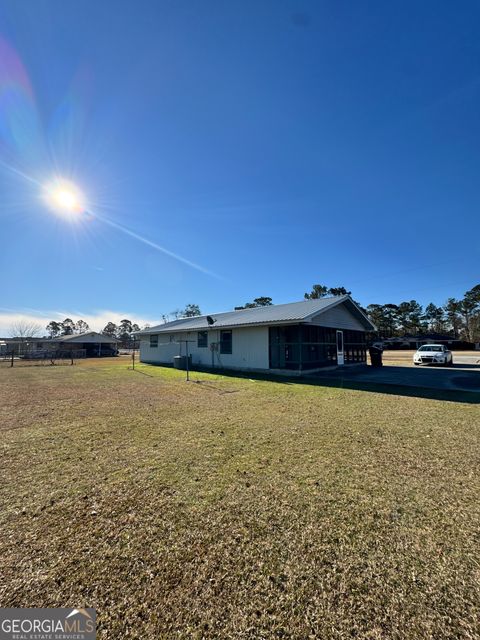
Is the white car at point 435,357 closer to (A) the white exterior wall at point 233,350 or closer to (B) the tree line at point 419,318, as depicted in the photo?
(A) the white exterior wall at point 233,350

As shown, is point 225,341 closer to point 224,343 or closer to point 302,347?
point 224,343

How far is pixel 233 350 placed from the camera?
16719 mm

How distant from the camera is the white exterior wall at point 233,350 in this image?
599 inches

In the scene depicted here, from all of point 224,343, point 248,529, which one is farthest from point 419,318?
point 248,529

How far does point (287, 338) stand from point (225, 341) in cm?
440

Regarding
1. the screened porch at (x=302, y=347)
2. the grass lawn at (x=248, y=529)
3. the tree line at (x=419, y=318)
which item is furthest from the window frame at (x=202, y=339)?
the tree line at (x=419, y=318)

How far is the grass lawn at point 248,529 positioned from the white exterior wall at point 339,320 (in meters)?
9.66

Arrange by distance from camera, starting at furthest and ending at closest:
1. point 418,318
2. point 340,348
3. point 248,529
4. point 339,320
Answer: point 418,318
point 340,348
point 339,320
point 248,529

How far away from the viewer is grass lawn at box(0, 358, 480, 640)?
1.76m

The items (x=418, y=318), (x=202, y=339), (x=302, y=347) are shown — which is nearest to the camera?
(x=302, y=347)

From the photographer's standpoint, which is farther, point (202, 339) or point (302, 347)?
point (202, 339)

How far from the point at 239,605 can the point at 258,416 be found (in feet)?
15.6

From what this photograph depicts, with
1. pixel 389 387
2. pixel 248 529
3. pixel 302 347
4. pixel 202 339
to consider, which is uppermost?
pixel 202 339

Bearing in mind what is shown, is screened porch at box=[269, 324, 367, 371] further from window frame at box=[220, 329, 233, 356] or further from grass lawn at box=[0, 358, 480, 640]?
grass lawn at box=[0, 358, 480, 640]
